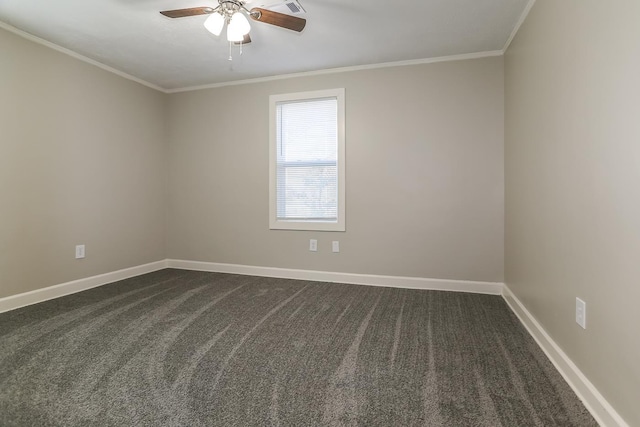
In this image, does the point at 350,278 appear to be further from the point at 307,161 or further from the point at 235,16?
the point at 235,16

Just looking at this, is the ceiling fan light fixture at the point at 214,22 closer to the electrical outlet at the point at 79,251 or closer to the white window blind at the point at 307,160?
the white window blind at the point at 307,160

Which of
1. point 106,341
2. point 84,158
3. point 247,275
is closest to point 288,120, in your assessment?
point 247,275

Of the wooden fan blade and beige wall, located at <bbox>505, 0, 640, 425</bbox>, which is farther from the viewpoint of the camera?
the wooden fan blade

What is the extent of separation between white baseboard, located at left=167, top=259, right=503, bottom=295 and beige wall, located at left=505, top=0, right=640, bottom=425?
0.76m

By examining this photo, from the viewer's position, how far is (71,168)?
308cm

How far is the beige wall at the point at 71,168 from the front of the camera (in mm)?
2631

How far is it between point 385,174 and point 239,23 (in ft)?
6.39

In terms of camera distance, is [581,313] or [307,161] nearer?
[581,313]

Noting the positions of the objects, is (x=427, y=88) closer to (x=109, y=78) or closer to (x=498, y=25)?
(x=498, y=25)

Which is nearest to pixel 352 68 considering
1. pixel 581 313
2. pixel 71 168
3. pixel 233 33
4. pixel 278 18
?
pixel 278 18

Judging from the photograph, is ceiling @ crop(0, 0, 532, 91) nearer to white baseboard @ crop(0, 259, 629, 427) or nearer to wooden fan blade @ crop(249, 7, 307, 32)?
wooden fan blade @ crop(249, 7, 307, 32)

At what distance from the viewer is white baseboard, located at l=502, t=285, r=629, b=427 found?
4.13ft

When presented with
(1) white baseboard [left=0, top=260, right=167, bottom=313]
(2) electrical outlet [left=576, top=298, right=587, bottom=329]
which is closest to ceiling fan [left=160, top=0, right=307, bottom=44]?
(2) electrical outlet [left=576, top=298, right=587, bottom=329]

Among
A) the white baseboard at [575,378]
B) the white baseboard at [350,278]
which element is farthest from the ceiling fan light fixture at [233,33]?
the white baseboard at [575,378]
